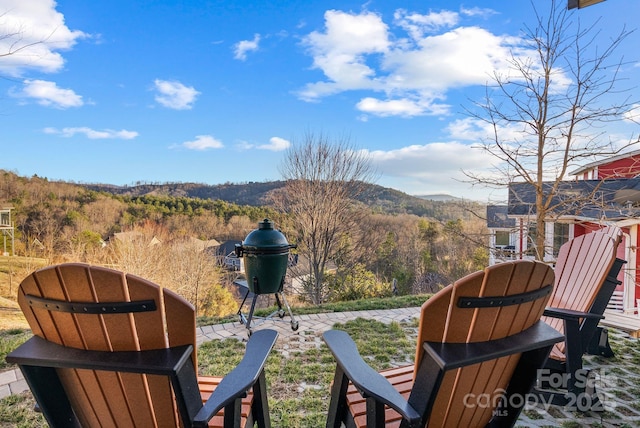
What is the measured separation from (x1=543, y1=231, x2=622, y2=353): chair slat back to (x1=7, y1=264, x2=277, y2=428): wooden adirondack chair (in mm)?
2313

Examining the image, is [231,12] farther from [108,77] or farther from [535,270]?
[535,270]

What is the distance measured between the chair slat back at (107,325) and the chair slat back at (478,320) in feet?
2.53

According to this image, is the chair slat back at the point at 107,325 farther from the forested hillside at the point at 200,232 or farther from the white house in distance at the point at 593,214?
the forested hillside at the point at 200,232

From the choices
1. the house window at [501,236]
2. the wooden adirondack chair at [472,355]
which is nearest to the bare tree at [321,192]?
the house window at [501,236]

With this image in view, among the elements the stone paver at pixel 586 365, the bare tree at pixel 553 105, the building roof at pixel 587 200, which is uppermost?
the bare tree at pixel 553 105

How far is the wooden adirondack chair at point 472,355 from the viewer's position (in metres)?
1.04

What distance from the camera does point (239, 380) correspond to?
1.17 meters

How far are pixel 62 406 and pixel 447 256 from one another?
2098 cm

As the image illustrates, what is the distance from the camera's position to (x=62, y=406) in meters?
1.17

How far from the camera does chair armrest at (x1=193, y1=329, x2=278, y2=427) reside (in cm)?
103

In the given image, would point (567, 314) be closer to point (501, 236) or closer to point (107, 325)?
point (107, 325)

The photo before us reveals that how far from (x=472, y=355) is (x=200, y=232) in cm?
1708

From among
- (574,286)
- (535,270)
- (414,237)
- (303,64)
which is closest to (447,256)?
(414,237)

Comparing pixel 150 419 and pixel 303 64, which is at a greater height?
pixel 303 64
